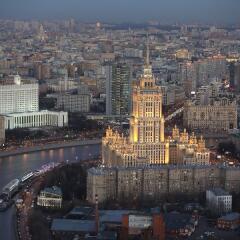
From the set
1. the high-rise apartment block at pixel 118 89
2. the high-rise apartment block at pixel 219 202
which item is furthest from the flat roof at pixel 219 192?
the high-rise apartment block at pixel 118 89

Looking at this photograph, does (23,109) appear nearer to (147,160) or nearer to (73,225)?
(147,160)

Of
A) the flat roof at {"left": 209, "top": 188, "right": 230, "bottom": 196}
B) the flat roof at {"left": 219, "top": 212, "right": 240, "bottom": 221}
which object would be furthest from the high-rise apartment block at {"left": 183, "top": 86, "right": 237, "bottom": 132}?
the flat roof at {"left": 219, "top": 212, "right": 240, "bottom": 221}

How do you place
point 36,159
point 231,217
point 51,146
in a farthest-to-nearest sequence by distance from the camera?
point 51,146 < point 36,159 < point 231,217

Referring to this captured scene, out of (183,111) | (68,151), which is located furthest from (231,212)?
(183,111)

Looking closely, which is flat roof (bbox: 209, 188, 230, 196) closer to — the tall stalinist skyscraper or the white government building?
the tall stalinist skyscraper

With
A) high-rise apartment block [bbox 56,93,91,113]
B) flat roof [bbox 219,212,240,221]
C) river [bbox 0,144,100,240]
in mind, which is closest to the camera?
flat roof [bbox 219,212,240,221]

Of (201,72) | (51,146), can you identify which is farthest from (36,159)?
(201,72)

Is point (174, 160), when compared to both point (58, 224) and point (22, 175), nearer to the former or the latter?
point (22, 175)
